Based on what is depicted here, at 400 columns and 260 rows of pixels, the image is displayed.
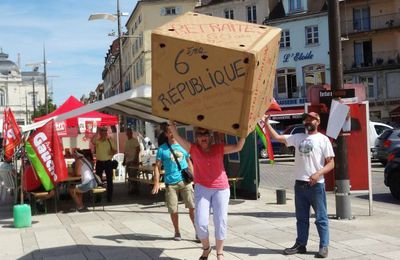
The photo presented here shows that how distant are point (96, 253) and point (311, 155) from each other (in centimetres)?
324

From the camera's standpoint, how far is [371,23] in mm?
43656

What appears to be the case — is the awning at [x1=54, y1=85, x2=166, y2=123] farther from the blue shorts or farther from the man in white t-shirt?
the man in white t-shirt

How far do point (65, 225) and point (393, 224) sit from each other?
5.77 meters

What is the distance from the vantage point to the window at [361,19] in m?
44.1

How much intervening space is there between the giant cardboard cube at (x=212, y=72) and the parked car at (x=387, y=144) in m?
14.7

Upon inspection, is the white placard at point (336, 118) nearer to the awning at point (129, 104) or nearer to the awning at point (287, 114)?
the awning at point (129, 104)

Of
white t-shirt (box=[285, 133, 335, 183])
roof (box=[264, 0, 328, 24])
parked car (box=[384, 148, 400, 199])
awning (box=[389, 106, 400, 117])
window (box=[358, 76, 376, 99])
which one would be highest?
roof (box=[264, 0, 328, 24])

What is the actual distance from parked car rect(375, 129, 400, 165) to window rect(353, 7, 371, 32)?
86.2ft

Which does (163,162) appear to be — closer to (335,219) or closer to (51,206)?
(335,219)

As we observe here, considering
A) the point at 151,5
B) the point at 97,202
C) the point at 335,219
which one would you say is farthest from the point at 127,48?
the point at 335,219

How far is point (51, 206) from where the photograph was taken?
1273 cm

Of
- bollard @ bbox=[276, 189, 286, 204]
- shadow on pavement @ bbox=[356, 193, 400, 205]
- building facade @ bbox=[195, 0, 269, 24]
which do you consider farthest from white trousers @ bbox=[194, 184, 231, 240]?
building facade @ bbox=[195, 0, 269, 24]

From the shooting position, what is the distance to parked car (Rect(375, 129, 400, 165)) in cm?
1916

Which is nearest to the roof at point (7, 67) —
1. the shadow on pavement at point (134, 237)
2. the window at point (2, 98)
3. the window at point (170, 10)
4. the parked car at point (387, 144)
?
the window at point (2, 98)
